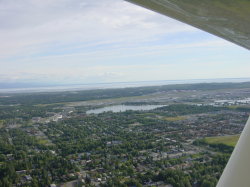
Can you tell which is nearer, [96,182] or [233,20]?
[233,20]

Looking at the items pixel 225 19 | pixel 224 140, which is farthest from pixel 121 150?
pixel 225 19

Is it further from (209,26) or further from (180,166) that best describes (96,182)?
(209,26)

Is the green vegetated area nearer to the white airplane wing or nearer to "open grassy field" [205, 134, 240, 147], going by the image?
"open grassy field" [205, 134, 240, 147]

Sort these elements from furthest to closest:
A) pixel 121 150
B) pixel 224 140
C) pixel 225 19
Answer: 1. pixel 224 140
2. pixel 121 150
3. pixel 225 19

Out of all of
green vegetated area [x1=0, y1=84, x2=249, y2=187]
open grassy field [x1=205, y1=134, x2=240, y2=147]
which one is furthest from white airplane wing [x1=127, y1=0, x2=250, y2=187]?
open grassy field [x1=205, y1=134, x2=240, y2=147]

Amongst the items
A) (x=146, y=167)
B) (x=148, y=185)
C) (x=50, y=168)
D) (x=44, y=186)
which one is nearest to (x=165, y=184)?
(x=148, y=185)

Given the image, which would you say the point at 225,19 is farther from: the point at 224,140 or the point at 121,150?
the point at 224,140

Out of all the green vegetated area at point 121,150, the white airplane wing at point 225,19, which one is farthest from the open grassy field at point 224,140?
the white airplane wing at point 225,19

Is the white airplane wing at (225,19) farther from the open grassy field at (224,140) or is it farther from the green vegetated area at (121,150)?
the open grassy field at (224,140)
